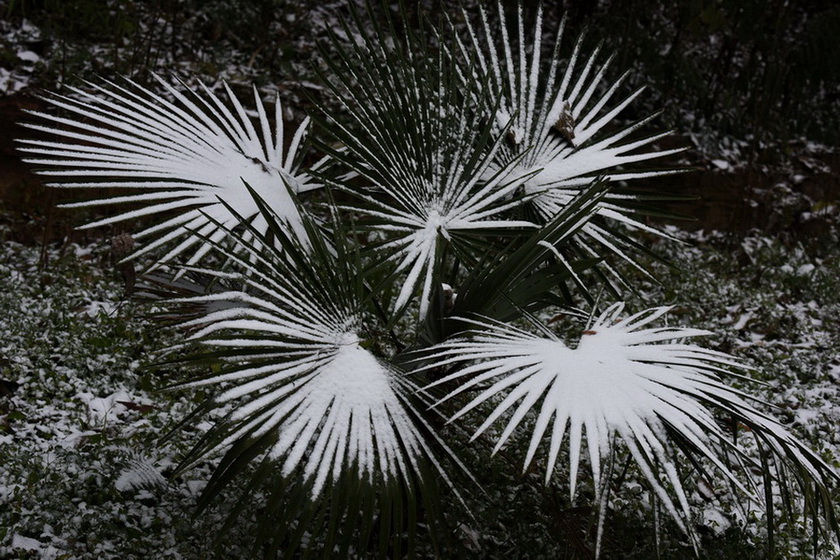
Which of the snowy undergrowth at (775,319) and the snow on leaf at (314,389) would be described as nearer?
the snow on leaf at (314,389)

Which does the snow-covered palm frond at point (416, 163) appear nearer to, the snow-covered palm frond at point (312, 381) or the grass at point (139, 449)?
the snow-covered palm frond at point (312, 381)

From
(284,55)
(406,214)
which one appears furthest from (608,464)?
(284,55)

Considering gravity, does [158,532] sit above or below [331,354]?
below

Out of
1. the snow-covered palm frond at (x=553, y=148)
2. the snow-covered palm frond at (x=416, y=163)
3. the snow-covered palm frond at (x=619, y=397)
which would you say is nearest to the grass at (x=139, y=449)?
the snow-covered palm frond at (x=619, y=397)

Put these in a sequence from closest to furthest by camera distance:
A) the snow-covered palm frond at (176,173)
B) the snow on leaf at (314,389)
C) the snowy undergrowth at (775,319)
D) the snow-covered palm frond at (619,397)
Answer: the snow-covered palm frond at (619,397), the snow on leaf at (314,389), the snow-covered palm frond at (176,173), the snowy undergrowth at (775,319)

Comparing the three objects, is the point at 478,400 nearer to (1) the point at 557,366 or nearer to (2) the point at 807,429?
(1) the point at 557,366

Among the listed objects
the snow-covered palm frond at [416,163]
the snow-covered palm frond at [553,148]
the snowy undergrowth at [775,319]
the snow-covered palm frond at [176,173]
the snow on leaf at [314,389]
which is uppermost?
A: the snowy undergrowth at [775,319]

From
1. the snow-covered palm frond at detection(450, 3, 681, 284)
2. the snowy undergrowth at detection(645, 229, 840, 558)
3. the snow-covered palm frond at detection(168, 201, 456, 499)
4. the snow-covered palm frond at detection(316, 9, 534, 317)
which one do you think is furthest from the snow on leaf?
the snowy undergrowth at detection(645, 229, 840, 558)
